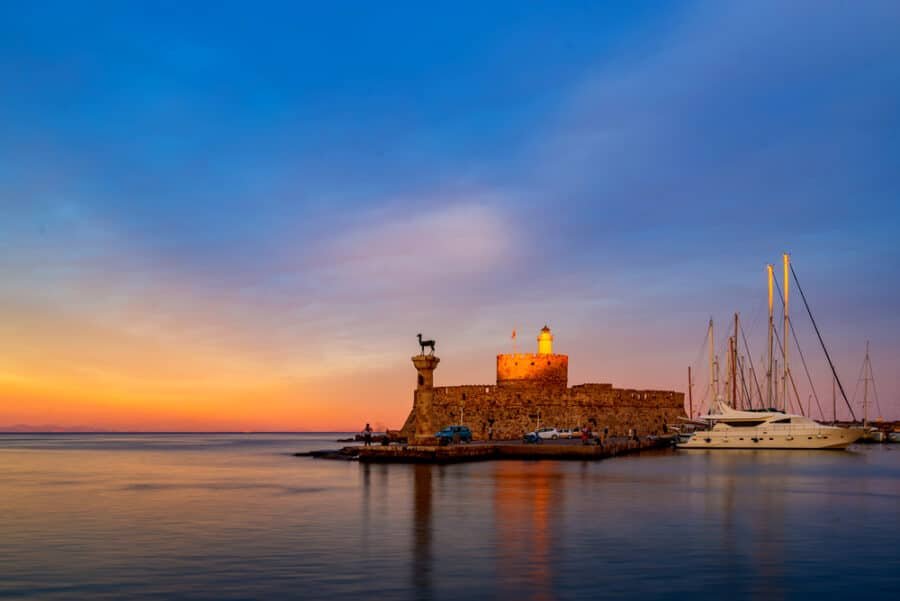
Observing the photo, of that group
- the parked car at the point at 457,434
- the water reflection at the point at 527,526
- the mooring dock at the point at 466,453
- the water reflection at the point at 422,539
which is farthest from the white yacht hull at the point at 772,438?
the water reflection at the point at 422,539

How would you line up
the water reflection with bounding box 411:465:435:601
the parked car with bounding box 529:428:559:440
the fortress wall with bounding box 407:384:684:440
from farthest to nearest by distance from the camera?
1. the fortress wall with bounding box 407:384:684:440
2. the parked car with bounding box 529:428:559:440
3. the water reflection with bounding box 411:465:435:601

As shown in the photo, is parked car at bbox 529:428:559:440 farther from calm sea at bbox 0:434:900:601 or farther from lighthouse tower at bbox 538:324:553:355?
calm sea at bbox 0:434:900:601

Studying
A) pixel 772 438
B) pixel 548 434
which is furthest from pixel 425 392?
pixel 772 438

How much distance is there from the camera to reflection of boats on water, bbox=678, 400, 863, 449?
5856 centimetres

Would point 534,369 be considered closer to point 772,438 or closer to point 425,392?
point 772,438

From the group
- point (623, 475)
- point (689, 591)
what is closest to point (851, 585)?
point (689, 591)

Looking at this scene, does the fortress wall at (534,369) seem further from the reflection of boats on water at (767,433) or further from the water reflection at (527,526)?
the water reflection at (527,526)

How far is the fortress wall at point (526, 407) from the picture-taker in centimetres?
7194

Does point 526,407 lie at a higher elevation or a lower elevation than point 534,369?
lower

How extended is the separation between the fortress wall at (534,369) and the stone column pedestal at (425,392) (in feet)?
102

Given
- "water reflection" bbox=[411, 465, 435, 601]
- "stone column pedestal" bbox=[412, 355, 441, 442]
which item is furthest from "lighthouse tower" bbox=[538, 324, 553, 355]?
"water reflection" bbox=[411, 465, 435, 601]

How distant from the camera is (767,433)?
58469 millimetres

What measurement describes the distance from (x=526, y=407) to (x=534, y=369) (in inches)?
229

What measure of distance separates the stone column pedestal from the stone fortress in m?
24.0
